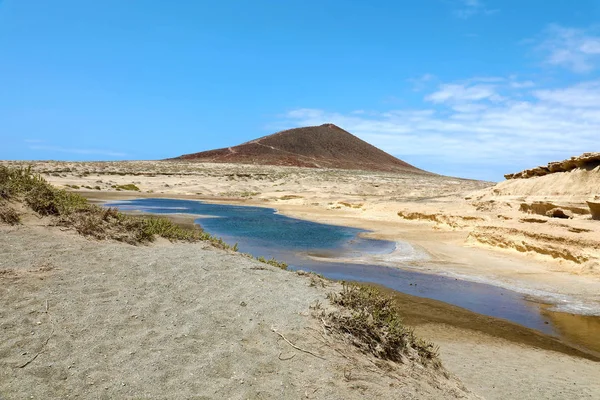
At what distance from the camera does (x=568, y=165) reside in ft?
70.8

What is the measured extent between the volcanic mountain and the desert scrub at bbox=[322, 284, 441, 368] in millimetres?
76084

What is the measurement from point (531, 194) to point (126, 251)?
75.3 feet

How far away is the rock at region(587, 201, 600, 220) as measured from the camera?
51.9 feet

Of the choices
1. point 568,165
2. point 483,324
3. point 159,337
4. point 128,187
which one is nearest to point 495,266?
point 483,324

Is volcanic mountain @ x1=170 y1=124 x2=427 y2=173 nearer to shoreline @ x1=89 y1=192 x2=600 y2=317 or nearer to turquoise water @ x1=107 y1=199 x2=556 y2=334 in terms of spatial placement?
turquoise water @ x1=107 y1=199 x2=556 y2=334

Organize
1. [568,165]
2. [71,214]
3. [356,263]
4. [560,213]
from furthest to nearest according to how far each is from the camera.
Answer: [568,165], [560,213], [356,263], [71,214]

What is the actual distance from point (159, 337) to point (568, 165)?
23.4m

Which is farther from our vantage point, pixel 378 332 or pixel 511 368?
pixel 511 368

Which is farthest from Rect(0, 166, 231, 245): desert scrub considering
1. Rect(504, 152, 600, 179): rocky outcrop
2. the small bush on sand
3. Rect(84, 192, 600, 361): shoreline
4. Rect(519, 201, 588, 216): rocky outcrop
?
Rect(504, 152, 600, 179): rocky outcrop

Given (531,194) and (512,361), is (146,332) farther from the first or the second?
(531,194)

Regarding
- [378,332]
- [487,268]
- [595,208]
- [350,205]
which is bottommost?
[487,268]

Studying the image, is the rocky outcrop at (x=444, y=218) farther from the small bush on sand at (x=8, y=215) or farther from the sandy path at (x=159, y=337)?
the small bush on sand at (x=8, y=215)

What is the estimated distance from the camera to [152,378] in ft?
13.2

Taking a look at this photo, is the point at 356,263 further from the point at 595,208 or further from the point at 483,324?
the point at 595,208
